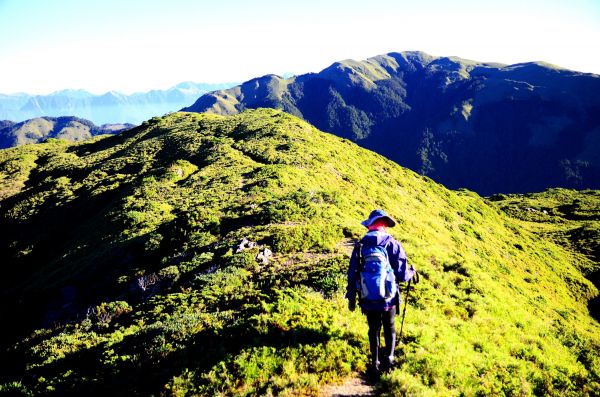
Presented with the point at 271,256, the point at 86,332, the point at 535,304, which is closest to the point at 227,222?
the point at 271,256

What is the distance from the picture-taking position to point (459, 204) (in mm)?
44031

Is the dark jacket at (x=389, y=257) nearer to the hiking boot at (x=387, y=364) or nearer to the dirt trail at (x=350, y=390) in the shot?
the hiking boot at (x=387, y=364)

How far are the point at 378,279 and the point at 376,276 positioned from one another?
2.8 inches

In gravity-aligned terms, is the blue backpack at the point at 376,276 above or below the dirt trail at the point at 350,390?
above

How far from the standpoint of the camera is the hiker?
7.03 meters

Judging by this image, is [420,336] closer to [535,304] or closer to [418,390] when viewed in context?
[418,390]

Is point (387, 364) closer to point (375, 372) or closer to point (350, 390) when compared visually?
point (375, 372)

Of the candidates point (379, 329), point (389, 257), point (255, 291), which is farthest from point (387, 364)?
point (255, 291)

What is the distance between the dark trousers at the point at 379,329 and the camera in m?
7.23

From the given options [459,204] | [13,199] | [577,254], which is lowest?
[577,254]

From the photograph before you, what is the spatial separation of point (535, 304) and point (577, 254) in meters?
32.7

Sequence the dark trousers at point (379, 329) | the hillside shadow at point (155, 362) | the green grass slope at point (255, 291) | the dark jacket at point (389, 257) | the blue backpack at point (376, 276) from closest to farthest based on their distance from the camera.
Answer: the blue backpack at point (376, 276)
the dark trousers at point (379, 329)
the dark jacket at point (389, 257)
the hillside shadow at point (155, 362)
the green grass slope at point (255, 291)

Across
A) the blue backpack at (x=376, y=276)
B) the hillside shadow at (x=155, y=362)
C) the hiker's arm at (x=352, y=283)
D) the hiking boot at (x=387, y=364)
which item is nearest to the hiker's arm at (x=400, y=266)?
the blue backpack at (x=376, y=276)

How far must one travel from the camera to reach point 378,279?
23.0 ft
